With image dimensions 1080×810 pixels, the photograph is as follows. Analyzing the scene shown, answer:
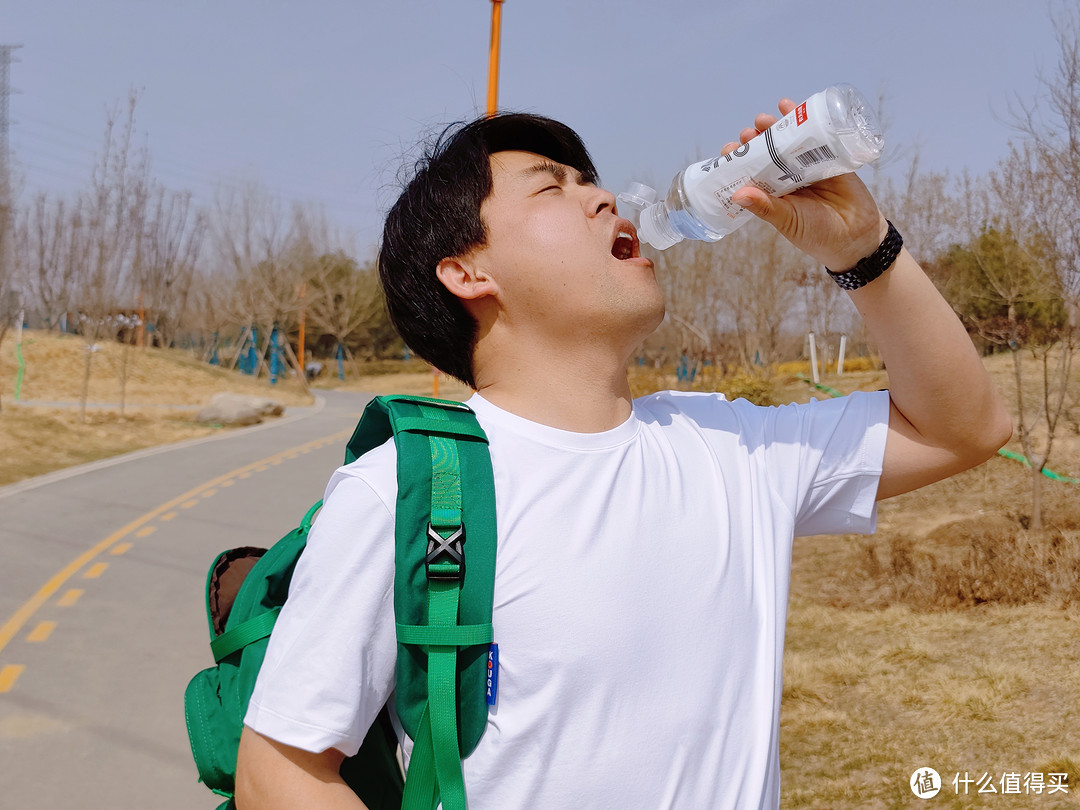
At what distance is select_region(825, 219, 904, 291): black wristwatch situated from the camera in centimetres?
166

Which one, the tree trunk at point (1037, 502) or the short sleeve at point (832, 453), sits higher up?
the short sleeve at point (832, 453)

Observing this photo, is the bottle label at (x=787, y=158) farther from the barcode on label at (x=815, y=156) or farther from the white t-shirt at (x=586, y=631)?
the white t-shirt at (x=586, y=631)

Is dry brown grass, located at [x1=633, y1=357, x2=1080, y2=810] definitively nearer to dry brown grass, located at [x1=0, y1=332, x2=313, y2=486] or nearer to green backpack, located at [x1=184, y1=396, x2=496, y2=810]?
green backpack, located at [x1=184, y1=396, x2=496, y2=810]

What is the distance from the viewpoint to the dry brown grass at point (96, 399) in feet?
51.0

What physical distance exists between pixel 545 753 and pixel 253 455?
14.5m

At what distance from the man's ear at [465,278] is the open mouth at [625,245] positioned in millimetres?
249

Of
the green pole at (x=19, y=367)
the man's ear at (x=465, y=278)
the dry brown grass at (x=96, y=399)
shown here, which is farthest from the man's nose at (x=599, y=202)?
the green pole at (x=19, y=367)

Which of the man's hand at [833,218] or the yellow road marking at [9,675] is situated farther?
the yellow road marking at [9,675]

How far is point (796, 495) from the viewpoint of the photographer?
1774mm

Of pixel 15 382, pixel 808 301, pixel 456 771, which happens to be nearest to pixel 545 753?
pixel 456 771

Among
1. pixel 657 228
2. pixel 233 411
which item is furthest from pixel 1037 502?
pixel 233 411

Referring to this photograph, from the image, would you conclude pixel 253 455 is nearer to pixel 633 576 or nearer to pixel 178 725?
pixel 178 725

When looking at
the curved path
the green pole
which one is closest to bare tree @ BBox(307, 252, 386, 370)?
the green pole

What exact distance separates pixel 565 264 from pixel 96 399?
26171 mm
